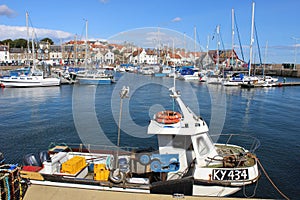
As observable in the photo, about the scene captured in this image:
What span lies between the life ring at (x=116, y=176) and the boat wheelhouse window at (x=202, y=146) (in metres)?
3.22

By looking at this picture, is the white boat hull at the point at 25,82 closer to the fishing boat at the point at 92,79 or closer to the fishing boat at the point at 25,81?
the fishing boat at the point at 25,81

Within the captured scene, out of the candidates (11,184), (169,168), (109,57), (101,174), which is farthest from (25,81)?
(109,57)

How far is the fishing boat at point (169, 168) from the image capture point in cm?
931

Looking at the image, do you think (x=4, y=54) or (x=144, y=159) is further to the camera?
(x=4, y=54)

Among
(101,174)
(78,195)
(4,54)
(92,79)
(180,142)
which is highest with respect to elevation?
(4,54)

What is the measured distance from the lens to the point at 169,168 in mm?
9516

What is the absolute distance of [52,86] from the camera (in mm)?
57531

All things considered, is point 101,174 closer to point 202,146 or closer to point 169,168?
point 169,168

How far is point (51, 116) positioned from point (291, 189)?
24.3 m

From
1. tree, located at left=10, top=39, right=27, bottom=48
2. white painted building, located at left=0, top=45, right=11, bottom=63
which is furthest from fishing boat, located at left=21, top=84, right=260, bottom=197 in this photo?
tree, located at left=10, top=39, right=27, bottom=48

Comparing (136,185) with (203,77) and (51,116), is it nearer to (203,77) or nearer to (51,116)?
(51,116)

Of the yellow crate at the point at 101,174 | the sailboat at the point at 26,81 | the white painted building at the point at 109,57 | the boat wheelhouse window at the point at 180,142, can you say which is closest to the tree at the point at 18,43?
the white painted building at the point at 109,57

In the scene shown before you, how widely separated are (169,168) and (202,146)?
5.61ft

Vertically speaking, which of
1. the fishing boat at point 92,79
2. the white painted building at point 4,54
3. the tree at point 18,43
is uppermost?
the tree at point 18,43
